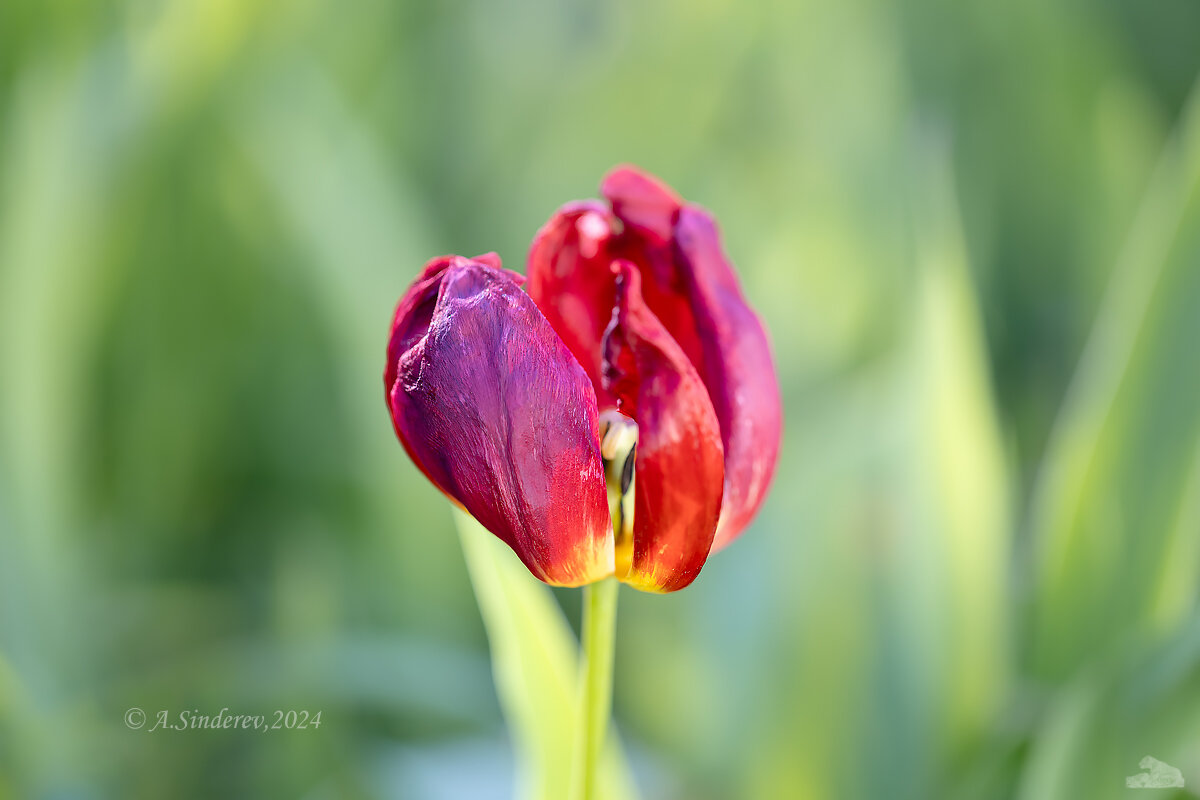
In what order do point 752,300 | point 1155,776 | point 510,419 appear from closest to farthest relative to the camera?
point 510,419, point 1155,776, point 752,300

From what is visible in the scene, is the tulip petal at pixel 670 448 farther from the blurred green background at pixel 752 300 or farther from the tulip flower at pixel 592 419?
the blurred green background at pixel 752 300

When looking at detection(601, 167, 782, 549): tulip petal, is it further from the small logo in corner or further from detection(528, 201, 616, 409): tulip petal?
the small logo in corner

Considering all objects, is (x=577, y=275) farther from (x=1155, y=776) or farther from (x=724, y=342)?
(x=1155, y=776)

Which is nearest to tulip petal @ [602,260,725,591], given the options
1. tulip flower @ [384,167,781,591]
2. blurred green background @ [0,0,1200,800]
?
tulip flower @ [384,167,781,591]

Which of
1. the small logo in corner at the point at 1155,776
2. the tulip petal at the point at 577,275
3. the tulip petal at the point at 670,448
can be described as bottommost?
the small logo in corner at the point at 1155,776

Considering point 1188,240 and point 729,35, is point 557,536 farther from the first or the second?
point 729,35

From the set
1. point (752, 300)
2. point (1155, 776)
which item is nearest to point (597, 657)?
point (1155, 776)

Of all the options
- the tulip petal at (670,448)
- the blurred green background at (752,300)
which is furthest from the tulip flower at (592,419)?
the blurred green background at (752,300)
